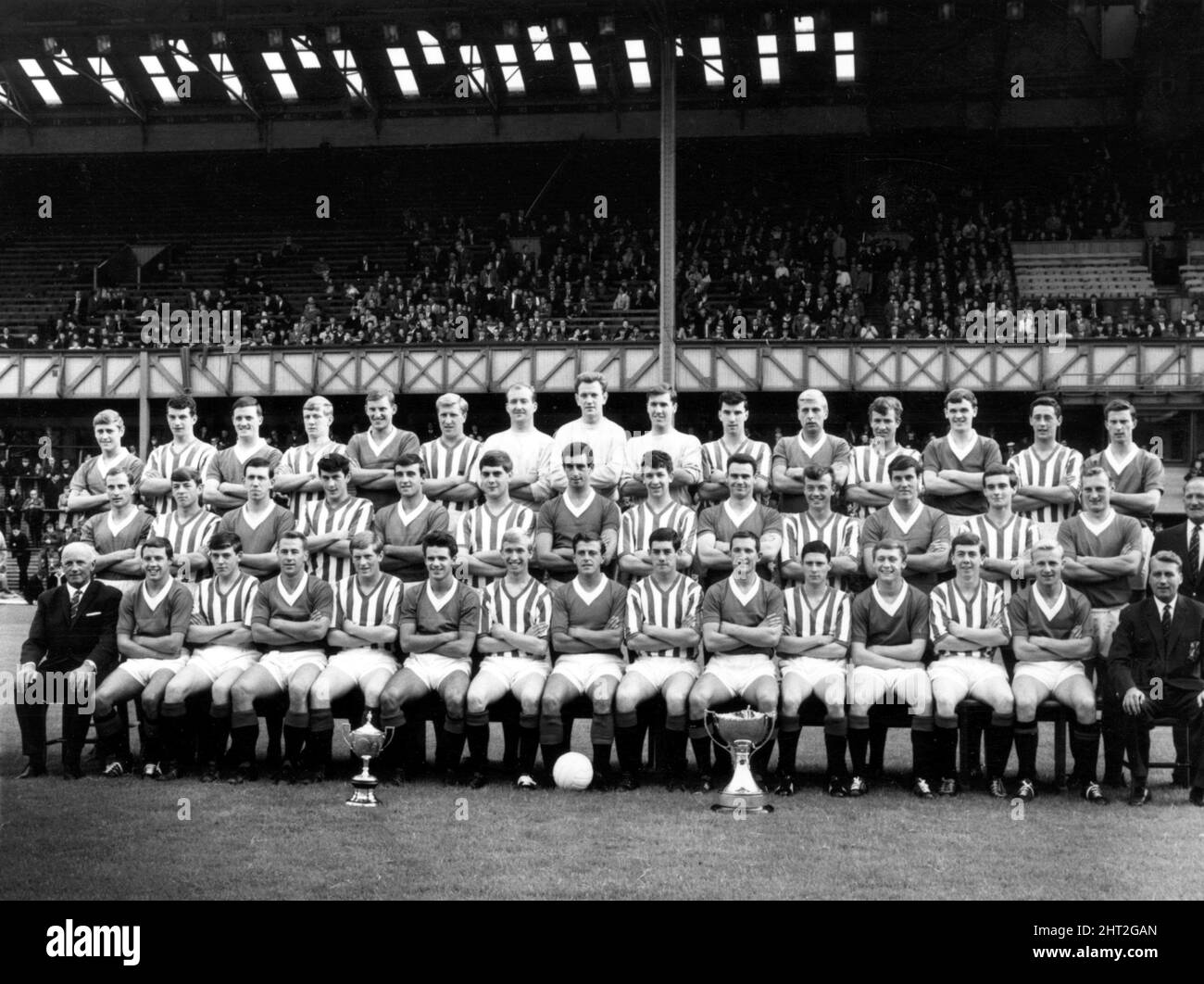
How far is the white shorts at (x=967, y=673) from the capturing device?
345 inches

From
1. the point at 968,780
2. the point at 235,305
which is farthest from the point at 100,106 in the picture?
the point at 968,780

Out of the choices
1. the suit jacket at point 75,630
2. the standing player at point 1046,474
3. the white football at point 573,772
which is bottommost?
the white football at point 573,772

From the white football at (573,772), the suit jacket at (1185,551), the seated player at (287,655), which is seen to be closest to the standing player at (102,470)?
the seated player at (287,655)

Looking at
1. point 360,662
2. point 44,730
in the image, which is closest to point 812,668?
point 360,662

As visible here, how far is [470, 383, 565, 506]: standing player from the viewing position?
33.6 ft

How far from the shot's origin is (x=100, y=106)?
39.3 metres

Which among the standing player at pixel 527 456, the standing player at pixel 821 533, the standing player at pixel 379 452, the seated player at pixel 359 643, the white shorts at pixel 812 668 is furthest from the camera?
the standing player at pixel 379 452

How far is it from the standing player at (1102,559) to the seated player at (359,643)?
4.69 metres

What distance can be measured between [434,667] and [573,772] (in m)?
1.22

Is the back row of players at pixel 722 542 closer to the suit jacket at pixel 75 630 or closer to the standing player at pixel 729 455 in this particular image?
the standing player at pixel 729 455

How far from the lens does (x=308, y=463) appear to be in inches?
425

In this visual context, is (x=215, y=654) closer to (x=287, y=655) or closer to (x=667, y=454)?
(x=287, y=655)

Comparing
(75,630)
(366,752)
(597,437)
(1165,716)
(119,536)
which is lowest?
(366,752)
